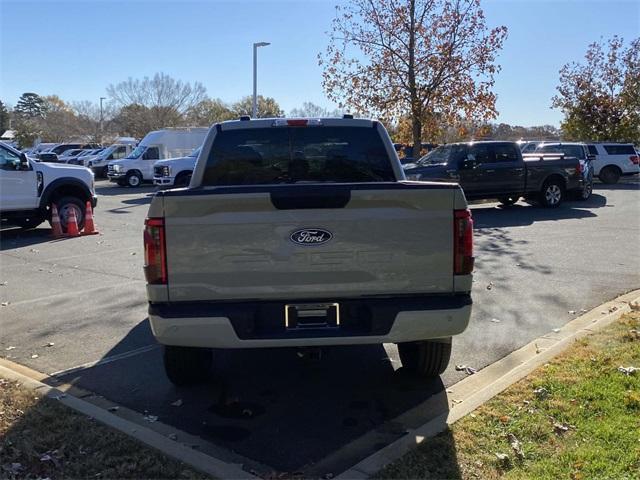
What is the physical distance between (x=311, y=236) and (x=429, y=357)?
1.54m

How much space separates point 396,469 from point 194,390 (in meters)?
1.89

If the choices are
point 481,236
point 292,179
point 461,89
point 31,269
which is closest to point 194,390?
point 292,179

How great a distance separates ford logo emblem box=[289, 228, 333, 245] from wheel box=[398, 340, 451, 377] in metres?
1.29

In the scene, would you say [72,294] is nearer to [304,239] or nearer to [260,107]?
[304,239]

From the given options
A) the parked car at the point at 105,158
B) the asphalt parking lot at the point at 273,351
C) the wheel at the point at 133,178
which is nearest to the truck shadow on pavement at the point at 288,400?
the asphalt parking lot at the point at 273,351

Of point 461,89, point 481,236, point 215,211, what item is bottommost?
point 481,236

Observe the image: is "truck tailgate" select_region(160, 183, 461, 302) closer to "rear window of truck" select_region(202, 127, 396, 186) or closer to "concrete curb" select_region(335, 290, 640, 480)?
"concrete curb" select_region(335, 290, 640, 480)

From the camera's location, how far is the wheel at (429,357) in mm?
4504

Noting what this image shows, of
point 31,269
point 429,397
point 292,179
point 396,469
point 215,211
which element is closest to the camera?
point 396,469

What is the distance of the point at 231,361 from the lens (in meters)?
5.24

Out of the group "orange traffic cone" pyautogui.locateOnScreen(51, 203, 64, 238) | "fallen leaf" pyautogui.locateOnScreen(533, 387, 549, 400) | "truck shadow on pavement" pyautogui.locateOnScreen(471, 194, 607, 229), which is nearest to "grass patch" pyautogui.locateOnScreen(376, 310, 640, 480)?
"fallen leaf" pyautogui.locateOnScreen(533, 387, 549, 400)

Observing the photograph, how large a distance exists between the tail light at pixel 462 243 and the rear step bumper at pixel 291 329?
214 millimetres

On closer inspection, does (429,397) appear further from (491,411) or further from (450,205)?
(450,205)

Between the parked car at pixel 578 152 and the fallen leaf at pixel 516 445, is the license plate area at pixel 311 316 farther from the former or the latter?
the parked car at pixel 578 152
